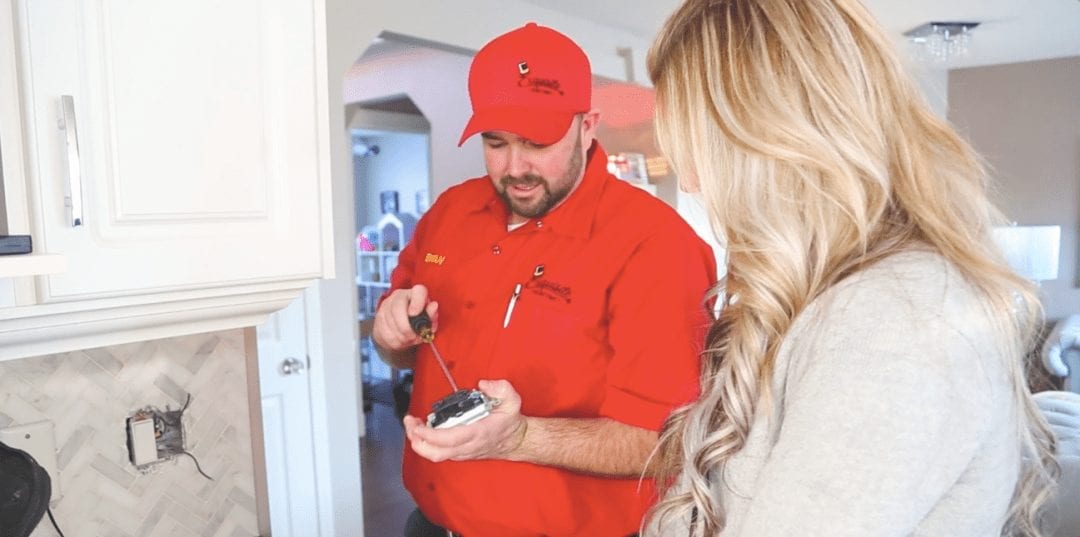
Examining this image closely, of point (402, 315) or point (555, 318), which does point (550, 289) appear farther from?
point (402, 315)

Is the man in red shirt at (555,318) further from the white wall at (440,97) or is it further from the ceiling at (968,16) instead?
the white wall at (440,97)

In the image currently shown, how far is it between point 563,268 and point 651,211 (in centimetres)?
19

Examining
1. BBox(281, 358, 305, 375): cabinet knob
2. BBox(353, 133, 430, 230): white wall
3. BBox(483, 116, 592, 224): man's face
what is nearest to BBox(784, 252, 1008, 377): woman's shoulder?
BBox(483, 116, 592, 224): man's face

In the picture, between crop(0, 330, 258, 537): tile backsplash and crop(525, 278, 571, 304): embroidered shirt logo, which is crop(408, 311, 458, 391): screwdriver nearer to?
crop(525, 278, 571, 304): embroidered shirt logo

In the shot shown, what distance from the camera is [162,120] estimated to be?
2.99 ft

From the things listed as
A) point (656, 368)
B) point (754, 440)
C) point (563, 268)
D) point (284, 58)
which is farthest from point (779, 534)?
point (284, 58)

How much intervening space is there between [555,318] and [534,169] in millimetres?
280

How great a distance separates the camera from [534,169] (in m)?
1.37

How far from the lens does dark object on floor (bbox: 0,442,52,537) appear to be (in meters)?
0.88

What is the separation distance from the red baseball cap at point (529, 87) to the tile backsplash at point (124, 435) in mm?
643

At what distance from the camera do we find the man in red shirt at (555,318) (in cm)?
122

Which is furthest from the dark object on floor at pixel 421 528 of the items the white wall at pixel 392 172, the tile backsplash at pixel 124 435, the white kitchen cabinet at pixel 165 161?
the white wall at pixel 392 172

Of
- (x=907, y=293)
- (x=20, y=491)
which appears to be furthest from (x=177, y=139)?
(x=907, y=293)

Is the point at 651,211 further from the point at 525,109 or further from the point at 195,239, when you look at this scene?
the point at 195,239
